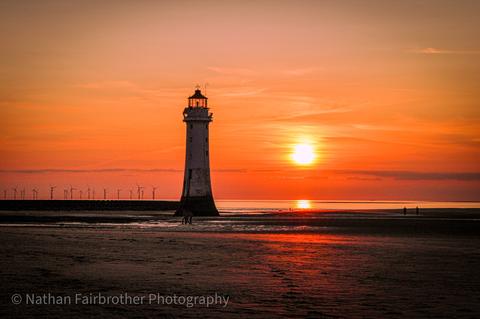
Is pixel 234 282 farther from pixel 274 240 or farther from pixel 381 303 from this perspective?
→ pixel 274 240

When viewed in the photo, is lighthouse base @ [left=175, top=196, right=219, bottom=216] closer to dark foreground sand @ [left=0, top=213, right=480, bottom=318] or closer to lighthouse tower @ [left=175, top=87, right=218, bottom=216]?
lighthouse tower @ [left=175, top=87, right=218, bottom=216]

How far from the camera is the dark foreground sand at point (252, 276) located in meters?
18.7

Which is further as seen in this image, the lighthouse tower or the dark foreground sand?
the lighthouse tower

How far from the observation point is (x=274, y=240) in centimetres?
4569

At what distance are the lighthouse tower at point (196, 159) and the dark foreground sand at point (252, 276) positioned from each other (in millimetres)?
34062

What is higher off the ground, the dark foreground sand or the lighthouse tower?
the lighthouse tower

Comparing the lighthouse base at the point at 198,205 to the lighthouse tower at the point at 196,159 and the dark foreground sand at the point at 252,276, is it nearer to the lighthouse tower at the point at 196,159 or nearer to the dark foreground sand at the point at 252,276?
the lighthouse tower at the point at 196,159

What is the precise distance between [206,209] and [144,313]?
203 feet

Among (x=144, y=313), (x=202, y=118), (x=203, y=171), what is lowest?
(x=144, y=313)

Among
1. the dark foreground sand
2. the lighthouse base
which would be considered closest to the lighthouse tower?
the lighthouse base

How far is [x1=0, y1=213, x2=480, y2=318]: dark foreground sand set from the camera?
1870 cm

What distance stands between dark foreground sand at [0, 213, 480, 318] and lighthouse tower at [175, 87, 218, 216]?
3406 centimetres

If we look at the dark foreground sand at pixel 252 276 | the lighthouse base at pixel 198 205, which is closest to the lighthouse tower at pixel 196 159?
the lighthouse base at pixel 198 205

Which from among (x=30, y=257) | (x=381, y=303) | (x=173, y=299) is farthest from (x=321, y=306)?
(x=30, y=257)
